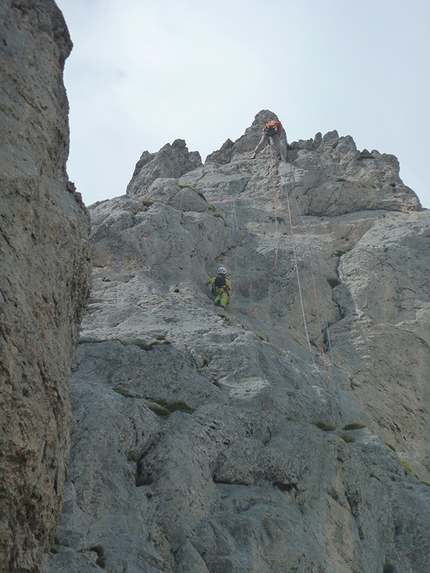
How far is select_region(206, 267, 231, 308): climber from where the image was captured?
35.2 meters

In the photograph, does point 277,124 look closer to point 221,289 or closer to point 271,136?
point 271,136

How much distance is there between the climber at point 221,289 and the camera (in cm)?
3516

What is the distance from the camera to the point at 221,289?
3553cm

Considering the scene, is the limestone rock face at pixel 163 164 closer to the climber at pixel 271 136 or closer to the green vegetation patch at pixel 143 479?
the climber at pixel 271 136

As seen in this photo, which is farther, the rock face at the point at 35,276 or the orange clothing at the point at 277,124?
the orange clothing at the point at 277,124

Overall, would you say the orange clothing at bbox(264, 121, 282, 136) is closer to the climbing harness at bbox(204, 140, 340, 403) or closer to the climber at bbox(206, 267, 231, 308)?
the climbing harness at bbox(204, 140, 340, 403)

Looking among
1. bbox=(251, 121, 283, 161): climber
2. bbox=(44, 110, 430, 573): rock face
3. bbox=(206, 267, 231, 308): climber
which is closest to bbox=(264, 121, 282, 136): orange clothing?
bbox=(251, 121, 283, 161): climber

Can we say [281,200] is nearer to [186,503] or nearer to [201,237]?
[201,237]

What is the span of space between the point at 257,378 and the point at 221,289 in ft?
31.6

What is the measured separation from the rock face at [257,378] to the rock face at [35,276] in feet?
5.51

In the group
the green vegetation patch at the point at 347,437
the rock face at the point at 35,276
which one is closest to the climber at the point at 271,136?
the green vegetation patch at the point at 347,437

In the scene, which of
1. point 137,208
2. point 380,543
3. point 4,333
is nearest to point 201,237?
point 137,208

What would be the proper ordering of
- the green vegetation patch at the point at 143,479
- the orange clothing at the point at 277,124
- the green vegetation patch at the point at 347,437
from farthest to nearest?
the orange clothing at the point at 277,124, the green vegetation patch at the point at 347,437, the green vegetation patch at the point at 143,479

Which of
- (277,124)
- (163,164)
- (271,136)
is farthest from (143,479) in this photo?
(277,124)
